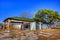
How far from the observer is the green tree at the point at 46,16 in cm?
Answer: 1923

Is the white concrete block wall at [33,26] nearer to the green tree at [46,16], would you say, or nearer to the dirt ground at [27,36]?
the green tree at [46,16]

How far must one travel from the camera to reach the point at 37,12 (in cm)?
1997

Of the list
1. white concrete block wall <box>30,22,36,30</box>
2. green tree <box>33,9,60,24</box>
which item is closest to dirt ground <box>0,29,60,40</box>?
white concrete block wall <box>30,22,36,30</box>

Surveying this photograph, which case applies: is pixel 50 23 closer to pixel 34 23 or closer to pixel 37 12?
pixel 37 12

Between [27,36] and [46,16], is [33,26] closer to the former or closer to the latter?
[46,16]

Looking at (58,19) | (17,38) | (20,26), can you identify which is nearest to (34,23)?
(20,26)

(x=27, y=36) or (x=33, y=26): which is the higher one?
(x=33, y=26)

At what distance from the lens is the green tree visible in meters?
19.2

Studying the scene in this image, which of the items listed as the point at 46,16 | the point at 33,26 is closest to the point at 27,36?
the point at 33,26

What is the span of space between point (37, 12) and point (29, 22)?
379cm

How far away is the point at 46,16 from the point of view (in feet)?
63.8

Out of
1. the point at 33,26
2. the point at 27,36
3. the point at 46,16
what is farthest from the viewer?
the point at 46,16

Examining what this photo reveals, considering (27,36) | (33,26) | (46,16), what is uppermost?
(46,16)

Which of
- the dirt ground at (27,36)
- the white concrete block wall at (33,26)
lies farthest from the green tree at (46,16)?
the dirt ground at (27,36)
